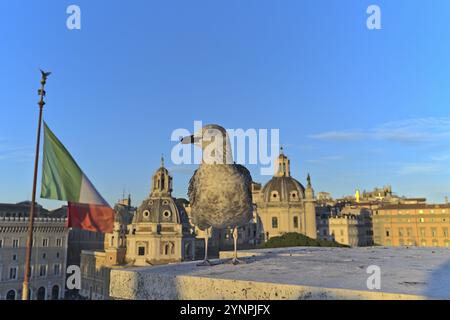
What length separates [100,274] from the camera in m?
72.1

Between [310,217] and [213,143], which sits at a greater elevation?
[213,143]

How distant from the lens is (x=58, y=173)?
994 cm

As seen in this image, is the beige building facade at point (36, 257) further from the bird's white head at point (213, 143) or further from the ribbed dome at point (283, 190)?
the bird's white head at point (213, 143)

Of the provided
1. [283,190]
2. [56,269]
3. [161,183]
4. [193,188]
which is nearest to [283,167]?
[283,190]

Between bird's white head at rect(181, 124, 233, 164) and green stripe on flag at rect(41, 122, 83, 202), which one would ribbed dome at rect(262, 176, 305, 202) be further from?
green stripe on flag at rect(41, 122, 83, 202)

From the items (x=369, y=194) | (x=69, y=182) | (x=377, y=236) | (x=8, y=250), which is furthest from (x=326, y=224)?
(x=69, y=182)

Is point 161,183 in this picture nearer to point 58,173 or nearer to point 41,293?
point 41,293

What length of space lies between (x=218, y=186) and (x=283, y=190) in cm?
7056

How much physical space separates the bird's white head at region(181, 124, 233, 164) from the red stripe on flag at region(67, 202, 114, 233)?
2969 millimetres

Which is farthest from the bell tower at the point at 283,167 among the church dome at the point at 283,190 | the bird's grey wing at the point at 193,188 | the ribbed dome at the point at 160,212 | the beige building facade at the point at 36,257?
the bird's grey wing at the point at 193,188

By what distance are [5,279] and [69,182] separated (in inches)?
2525

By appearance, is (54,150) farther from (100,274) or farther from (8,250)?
(100,274)

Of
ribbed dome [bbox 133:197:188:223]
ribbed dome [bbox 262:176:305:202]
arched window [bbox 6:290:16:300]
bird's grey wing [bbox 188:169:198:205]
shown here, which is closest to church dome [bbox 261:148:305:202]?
ribbed dome [bbox 262:176:305:202]

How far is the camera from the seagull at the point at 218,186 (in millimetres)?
9398
